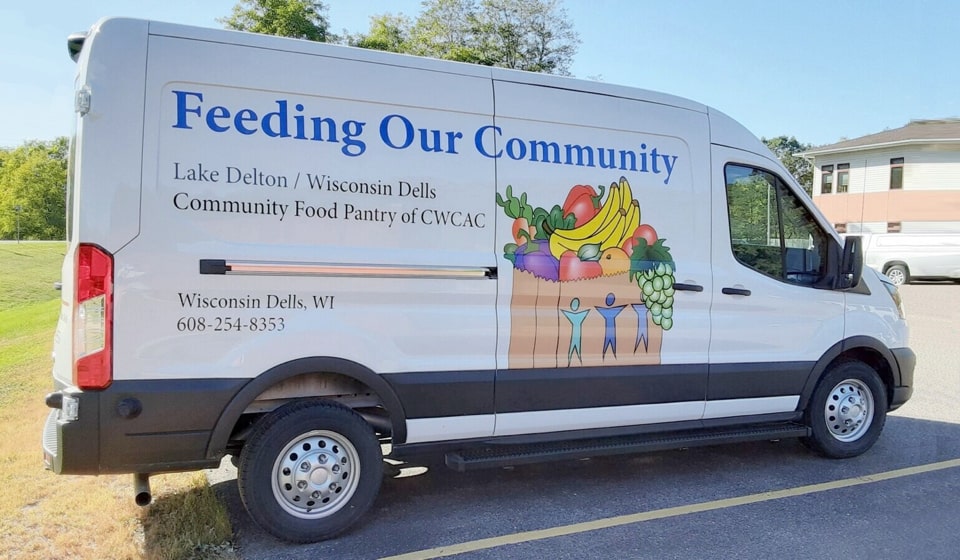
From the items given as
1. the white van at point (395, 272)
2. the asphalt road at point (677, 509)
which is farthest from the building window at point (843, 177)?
the white van at point (395, 272)

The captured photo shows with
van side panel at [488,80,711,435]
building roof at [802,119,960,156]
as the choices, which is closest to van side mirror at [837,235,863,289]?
van side panel at [488,80,711,435]

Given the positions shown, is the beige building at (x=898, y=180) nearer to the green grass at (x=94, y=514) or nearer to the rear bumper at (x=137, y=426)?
the green grass at (x=94, y=514)

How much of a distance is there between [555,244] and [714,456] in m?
2.49

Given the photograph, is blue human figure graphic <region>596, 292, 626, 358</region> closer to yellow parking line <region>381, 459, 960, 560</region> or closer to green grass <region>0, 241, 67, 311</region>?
yellow parking line <region>381, 459, 960, 560</region>

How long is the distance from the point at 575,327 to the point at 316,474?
70.5 inches

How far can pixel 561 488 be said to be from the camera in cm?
486

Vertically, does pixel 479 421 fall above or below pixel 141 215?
below

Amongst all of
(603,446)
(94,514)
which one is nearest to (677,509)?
(603,446)

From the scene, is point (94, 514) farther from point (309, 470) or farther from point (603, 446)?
point (603, 446)

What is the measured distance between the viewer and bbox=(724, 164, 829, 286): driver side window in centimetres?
501

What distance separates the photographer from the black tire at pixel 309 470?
3742 millimetres

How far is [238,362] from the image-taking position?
3.67 metres

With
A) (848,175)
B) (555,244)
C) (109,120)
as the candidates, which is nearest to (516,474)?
(555,244)

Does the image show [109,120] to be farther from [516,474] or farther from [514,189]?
[516,474]
